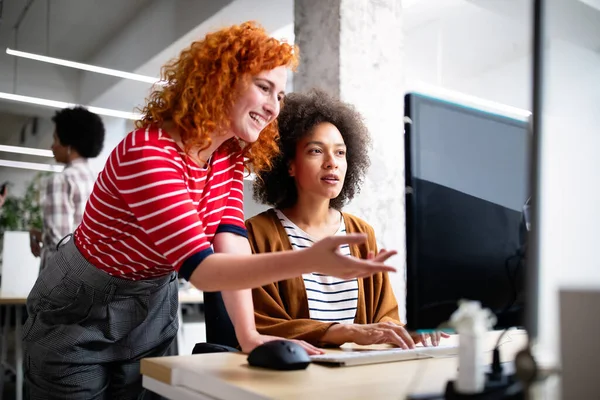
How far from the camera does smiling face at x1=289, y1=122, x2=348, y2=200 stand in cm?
158

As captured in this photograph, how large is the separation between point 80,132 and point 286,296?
1980 millimetres

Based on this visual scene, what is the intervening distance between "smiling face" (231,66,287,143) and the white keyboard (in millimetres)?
461

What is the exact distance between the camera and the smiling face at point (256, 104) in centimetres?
116

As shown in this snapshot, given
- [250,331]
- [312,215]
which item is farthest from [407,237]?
[312,215]

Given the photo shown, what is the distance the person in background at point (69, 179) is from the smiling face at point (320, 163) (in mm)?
1517

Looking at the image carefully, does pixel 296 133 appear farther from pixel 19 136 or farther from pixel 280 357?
pixel 19 136

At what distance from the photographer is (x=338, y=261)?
0.78m

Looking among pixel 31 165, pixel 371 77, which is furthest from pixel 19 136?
pixel 371 77

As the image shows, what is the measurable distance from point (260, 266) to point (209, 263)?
87mm

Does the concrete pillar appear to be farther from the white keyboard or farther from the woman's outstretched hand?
the woman's outstretched hand

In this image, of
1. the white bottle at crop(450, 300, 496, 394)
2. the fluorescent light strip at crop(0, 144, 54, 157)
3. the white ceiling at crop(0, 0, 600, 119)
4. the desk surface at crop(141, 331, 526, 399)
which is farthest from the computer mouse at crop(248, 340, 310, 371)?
the fluorescent light strip at crop(0, 144, 54, 157)

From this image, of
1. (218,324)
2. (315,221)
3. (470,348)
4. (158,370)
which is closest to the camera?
(470,348)

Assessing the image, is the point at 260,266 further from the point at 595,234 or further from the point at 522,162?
the point at 595,234

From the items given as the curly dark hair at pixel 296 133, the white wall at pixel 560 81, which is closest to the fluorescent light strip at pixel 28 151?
the white wall at pixel 560 81
